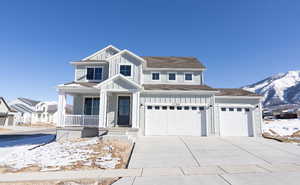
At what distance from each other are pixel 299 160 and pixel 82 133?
11.8 metres

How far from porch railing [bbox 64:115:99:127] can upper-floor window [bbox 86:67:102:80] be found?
12.2ft

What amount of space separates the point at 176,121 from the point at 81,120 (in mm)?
7216

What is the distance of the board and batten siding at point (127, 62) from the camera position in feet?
42.9

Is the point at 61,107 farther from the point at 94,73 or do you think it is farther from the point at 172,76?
the point at 172,76

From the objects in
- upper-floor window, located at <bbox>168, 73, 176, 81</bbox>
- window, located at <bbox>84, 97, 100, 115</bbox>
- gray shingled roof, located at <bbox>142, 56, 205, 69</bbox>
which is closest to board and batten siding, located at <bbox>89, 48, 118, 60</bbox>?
gray shingled roof, located at <bbox>142, 56, 205, 69</bbox>

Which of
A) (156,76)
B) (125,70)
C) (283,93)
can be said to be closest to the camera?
(125,70)

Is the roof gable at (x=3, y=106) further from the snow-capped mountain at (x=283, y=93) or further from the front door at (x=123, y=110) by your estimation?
the snow-capped mountain at (x=283, y=93)

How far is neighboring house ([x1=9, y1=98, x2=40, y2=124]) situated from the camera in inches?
Result: 1352

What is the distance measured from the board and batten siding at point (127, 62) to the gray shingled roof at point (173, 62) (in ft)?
6.61

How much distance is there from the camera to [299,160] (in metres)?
6.23

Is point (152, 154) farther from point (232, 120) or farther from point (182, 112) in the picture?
point (232, 120)

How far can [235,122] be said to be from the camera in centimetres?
1248

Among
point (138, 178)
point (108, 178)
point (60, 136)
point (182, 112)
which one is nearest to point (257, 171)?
point (138, 178)

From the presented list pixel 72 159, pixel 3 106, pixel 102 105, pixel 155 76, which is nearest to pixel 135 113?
pixel 102 105
